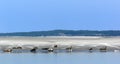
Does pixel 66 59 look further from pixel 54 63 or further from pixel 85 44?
pixel 85 44

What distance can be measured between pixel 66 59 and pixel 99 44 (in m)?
16.6

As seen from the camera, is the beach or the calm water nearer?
the calm water

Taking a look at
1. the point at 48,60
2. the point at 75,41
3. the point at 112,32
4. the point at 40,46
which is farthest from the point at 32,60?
the point at 112,32

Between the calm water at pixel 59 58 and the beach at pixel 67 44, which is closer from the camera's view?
the calm water at pixel 59 58

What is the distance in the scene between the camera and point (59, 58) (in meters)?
56.1

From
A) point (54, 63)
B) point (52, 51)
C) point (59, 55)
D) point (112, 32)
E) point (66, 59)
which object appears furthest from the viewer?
point (112, 32)

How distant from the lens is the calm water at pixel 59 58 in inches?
2082

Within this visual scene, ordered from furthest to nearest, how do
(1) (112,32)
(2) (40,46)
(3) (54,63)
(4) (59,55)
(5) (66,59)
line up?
1. (1) (112,32)
2. (2) (40,46)
3. (4) (59,55)
4. (5) (66,59)
5. (3) (54,63)

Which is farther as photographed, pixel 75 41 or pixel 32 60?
pixel 75 41

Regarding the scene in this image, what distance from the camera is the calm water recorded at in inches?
2082

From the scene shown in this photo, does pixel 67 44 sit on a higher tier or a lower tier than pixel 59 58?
higher

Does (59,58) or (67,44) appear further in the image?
(67,44)

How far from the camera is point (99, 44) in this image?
71.8 meters

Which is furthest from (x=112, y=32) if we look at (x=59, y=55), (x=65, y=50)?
(x=59, y=55)
